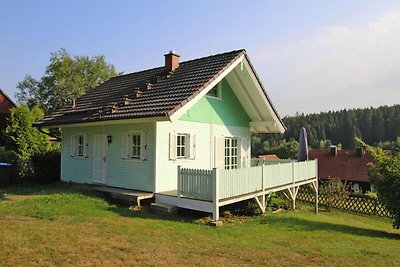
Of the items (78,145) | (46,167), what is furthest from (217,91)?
(46,167)

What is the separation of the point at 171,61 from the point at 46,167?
7973 mm

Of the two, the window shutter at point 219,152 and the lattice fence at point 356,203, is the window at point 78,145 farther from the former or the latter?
the lattice fence at point 356,203

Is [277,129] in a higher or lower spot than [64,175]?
higher

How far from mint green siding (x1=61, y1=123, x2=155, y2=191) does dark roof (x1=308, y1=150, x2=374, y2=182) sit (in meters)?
37.1

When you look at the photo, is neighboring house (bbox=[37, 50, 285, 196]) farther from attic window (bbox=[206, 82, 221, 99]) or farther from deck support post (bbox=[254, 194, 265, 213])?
deck support post (bbox=[254, 194, 265, 213])

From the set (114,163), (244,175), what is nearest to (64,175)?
(114,163)

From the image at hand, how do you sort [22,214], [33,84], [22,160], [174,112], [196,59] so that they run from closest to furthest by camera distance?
[22,214], [174,112], [196,59], [22,160], [33,84]

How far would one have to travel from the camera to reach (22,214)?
9.34 m

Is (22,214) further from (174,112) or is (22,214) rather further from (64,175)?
(64,175)

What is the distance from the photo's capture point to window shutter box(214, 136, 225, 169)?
1475cm

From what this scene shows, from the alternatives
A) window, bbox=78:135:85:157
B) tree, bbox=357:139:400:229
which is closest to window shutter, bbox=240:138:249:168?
tree, bbox=357:139:400:229

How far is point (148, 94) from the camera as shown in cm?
1324

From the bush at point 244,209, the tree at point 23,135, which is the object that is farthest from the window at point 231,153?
the tree at point 23,135

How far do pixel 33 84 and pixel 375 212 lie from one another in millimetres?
38664
